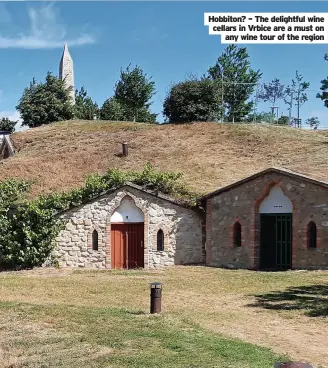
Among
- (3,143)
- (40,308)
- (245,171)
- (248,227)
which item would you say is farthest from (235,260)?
(3,143)

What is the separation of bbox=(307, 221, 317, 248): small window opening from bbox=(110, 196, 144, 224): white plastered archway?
696 cm

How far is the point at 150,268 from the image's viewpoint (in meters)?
22.9

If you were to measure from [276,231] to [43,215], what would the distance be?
9.19m

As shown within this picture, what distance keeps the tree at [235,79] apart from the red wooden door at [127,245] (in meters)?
35.5

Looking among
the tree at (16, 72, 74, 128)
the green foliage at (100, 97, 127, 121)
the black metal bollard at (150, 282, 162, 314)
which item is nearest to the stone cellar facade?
the black metal bollard at (150, 282, 162, 314)

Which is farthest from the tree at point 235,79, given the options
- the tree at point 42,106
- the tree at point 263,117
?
the tree at point 42,106

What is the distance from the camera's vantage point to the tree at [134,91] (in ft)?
172

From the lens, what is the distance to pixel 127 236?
77.9 feet

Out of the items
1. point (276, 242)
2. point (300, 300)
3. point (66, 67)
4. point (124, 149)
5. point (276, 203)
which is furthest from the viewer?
point (66, 67)

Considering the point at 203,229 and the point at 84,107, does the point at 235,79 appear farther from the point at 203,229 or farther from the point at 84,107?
the point at 203,229

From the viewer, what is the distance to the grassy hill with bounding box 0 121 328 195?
29.5 m

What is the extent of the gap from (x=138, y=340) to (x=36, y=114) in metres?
41.0

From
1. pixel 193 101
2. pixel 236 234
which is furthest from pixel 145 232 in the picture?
pixel 193 101

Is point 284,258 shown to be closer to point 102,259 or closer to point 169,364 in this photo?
point 102,259
